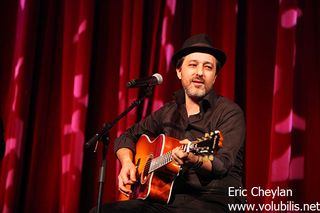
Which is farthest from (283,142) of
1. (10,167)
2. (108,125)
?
(10,167)

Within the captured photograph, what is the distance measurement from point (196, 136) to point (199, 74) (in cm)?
36

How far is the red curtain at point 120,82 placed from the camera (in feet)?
9.36

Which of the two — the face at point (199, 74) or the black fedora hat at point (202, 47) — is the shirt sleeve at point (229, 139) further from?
the black fedora hat at point (202, 47)

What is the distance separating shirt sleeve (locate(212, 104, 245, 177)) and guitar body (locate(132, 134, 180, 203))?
220 mm

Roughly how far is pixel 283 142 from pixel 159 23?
4.44ft

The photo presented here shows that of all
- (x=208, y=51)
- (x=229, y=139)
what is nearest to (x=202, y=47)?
(x=208, y=51)

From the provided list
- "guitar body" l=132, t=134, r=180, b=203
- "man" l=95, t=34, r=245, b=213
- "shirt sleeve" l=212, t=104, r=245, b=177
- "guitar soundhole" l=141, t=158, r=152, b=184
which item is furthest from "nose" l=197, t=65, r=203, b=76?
"guitar soundhole" l=141, t=158, r=152, b=184

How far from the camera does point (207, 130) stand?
2.36 meters

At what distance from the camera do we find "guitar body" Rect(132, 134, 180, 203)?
216 centimetres

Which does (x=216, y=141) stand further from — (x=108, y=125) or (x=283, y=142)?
(x=283, y=142)

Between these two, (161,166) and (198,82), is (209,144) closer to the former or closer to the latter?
(161,166)

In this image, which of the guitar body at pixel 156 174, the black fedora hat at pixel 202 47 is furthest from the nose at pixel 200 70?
the guitar body at pixel 156 174

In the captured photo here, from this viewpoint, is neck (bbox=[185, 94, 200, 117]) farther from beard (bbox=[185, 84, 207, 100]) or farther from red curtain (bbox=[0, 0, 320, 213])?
red curtain (bbox=[0, 0, 320, 213])

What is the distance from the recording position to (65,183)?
3.29 m
